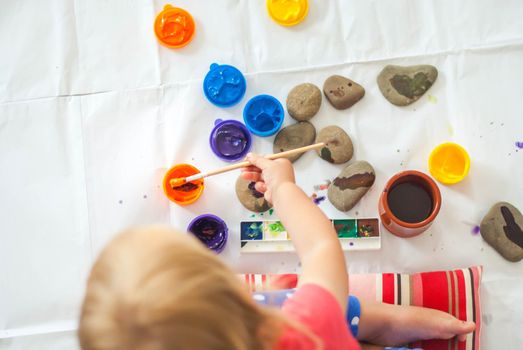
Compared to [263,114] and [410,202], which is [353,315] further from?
[263,114]

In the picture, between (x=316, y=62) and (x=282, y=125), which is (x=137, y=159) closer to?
(x=282, y=125)

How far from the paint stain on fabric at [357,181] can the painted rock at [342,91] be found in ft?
0.43

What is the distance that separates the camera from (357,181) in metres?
0.84

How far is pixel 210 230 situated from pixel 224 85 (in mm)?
267

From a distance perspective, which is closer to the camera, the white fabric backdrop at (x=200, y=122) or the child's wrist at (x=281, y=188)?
the child's wrist at (x=281, y=188)

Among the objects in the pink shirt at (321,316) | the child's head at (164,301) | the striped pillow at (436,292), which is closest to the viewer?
the child's head at (164,301)

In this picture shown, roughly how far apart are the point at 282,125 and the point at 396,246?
0.30 m

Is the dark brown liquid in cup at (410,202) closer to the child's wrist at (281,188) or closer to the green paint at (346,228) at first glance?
the green paint at (346,228)

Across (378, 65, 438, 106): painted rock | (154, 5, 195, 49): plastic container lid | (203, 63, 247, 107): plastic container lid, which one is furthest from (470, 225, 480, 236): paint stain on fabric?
(154, 5, 195, 49): plastic container lid

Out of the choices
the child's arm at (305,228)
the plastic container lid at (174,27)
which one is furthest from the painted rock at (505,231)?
the plastic container lid at (174,27)

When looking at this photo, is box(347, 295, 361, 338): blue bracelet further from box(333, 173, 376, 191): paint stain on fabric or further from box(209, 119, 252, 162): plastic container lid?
box(209, 119, 252, 162): plastic container lid

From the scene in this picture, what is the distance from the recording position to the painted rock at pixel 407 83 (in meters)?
0.86

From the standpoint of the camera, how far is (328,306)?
58 centimetres

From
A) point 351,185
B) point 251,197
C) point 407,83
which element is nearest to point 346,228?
point 351,185
